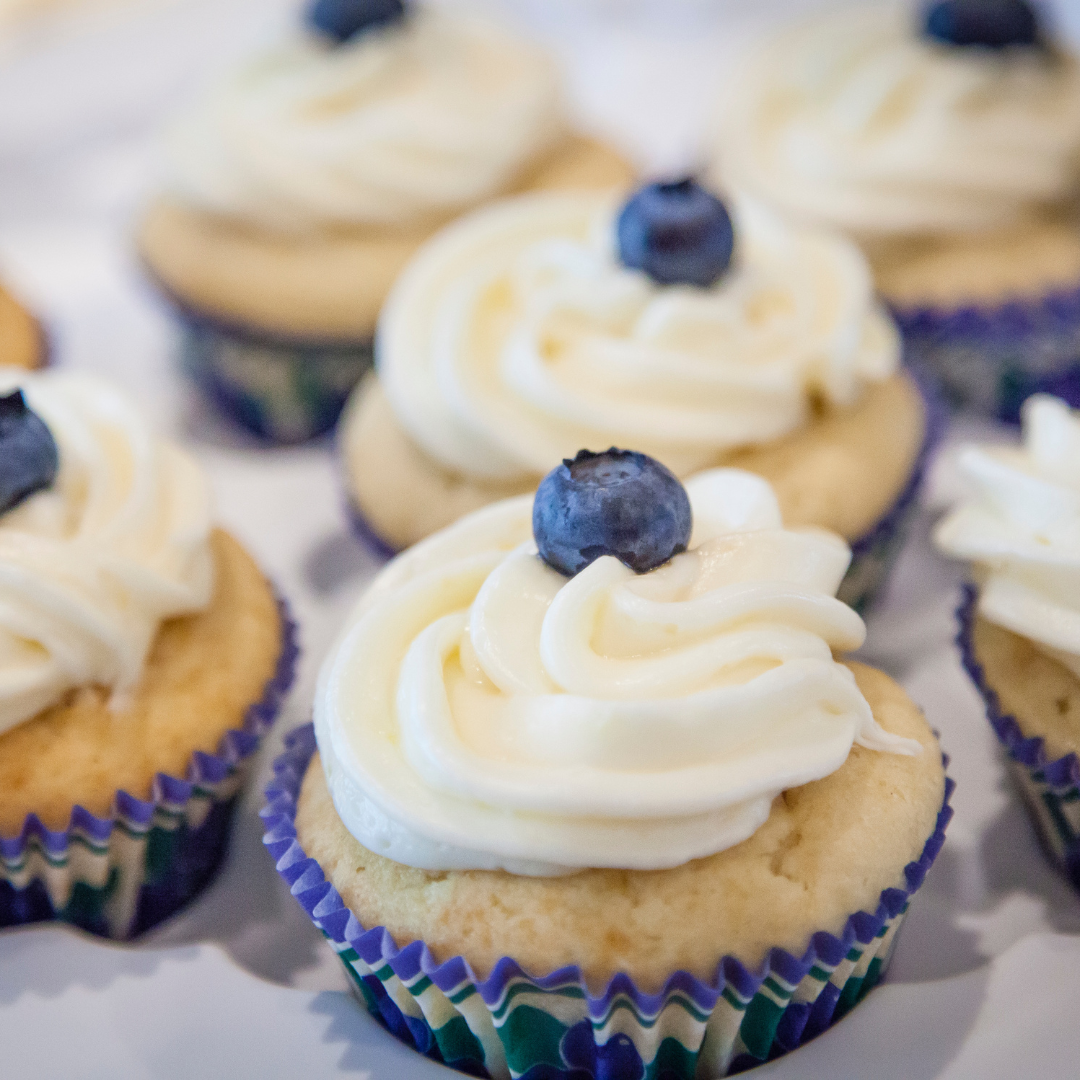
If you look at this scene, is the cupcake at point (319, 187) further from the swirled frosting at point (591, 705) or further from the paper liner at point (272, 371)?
the swirled frosting at point (591, 705)

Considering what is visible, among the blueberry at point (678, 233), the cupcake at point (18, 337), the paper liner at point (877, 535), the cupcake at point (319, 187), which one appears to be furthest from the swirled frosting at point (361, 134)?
the blueberry at point (678, 233)

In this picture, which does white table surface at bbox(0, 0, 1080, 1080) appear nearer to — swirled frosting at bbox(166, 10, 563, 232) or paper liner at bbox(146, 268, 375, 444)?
paper liner at bbox(146, 268, 375, 444)

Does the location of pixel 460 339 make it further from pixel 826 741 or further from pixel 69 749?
pixel 826 741

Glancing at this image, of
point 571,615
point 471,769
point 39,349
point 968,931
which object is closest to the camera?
point 471,769

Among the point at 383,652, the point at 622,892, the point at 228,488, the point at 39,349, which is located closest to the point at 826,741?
the point at 622,892

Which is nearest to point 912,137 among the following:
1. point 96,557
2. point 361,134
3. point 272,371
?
→ point 361,134

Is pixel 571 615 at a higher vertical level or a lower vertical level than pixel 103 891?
higher
